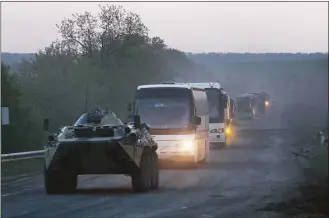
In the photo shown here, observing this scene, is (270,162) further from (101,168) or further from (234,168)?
(101,168)

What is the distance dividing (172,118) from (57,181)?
26.7ft

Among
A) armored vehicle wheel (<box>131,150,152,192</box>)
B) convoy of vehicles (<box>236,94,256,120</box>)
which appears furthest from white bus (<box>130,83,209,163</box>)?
armored vehicle wheel (<box>131,150,152,192</box>)

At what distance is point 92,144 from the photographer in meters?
20.7

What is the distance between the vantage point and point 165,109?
29.2m

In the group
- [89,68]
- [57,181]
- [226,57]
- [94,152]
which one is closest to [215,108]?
[89,68]

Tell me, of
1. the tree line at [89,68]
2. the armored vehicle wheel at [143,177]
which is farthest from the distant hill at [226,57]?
the armored vehicle wheel at [143,177]

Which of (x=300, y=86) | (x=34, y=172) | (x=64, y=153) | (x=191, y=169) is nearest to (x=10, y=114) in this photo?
(x=34, y=172)

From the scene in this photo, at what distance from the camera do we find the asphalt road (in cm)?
1756

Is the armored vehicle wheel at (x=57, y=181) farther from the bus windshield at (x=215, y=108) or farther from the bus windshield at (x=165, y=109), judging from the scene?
the bus windshield at (x=215, y=108)

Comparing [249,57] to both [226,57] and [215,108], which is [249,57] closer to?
[226,57]

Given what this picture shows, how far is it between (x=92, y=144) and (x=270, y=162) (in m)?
11.3

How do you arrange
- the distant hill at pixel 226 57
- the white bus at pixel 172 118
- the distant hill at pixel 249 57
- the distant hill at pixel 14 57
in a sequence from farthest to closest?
the white bus at pixel 172 118, the distant hill at pixel 14 57, the distant hill at pixel 226 57, the distant hill at pixel 249 57

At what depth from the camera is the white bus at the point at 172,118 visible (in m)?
28.7

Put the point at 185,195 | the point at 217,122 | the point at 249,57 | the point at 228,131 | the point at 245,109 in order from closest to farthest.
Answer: the point at 249,57, the point at 185,195, the point at 245,109, the point at 217,122, the point at 228,131
